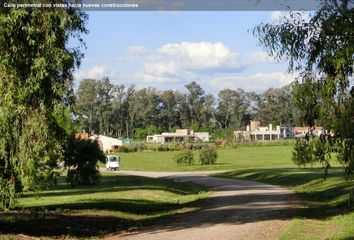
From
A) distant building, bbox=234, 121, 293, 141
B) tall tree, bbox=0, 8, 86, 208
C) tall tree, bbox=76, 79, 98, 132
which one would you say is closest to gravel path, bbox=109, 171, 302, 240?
tall tree, bbox=0, 8, 86, 208

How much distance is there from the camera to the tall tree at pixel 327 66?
10.2 meters

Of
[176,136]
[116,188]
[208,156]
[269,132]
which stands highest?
[269,132]

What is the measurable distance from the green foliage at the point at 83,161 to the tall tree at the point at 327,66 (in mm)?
27162

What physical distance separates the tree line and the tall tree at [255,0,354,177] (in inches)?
6115

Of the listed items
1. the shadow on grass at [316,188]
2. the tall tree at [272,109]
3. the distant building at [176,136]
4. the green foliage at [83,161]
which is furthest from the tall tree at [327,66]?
the tall tree at [272,109]

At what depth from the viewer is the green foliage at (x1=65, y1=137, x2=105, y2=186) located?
37.3 metres

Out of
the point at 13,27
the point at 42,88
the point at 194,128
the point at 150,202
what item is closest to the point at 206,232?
the point at 42,88

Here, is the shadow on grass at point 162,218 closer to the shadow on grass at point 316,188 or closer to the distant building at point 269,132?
the shadow on grass at point 316,188

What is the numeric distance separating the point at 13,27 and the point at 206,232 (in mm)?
7346

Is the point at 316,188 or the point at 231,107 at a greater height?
the point at 231,107

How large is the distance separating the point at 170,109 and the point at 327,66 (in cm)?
17481

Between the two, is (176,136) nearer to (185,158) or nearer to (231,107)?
(231,107)

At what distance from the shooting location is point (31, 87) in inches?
547

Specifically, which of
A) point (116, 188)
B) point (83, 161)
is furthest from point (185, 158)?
point (116, 188)
